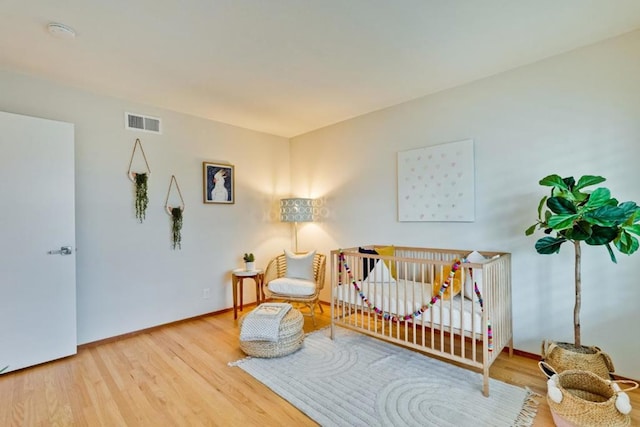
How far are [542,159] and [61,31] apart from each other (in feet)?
11.8

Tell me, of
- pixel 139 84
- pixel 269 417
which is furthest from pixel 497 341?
pixel 139 84

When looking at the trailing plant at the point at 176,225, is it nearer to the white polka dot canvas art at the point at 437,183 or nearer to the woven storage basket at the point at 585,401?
the white polka dot canvas art at the point at 437,183

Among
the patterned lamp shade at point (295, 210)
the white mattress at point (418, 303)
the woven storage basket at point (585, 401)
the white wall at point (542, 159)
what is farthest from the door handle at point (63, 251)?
the woven storage basket at point (585, 401)

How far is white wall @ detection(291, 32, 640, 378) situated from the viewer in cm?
217

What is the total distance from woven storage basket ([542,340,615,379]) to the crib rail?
1.11 feet

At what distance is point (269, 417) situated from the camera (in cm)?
186

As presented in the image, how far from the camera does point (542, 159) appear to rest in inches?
97.8

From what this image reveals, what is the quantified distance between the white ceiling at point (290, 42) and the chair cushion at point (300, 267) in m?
1.82

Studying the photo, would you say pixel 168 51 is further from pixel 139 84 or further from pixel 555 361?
pixel 555 361

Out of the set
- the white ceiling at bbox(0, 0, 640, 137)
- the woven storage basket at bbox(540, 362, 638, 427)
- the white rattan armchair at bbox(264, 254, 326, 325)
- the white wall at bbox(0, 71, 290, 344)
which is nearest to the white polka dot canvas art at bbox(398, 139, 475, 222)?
the white ceiling at bbox(0, 0, 640, 137)

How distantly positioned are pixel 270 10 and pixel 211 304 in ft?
10.6

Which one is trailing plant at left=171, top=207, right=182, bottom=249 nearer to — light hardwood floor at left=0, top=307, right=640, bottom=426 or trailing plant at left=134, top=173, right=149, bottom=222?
trailing plant at left=134, top=173, right=149, bottom=222

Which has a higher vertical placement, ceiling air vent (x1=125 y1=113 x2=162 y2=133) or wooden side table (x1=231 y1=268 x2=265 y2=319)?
ceiling air vent (x1=125 y1=113 x2=162 y2=133)

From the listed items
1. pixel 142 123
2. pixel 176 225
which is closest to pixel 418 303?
pixel 176 225
